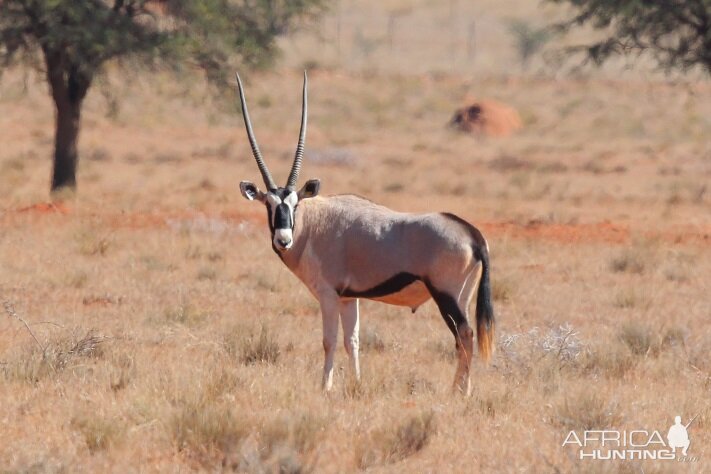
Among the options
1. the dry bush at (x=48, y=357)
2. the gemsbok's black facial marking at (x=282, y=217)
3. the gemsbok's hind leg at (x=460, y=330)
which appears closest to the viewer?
the gemsbok's black facial marking at (x=282, y=217)

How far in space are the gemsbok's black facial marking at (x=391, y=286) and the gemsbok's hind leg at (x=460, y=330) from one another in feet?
0.56

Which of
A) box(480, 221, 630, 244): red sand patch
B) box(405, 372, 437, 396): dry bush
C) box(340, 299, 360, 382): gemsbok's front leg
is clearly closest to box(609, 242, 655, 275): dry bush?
box(480, 221, 630, 244): red sand patch

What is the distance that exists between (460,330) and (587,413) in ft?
3.98

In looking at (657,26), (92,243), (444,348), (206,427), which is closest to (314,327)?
(444,348)

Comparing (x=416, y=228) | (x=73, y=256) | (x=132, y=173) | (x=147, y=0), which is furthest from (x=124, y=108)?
(x=416, y=228)

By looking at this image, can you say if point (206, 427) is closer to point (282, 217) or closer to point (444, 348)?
point (282, 217)

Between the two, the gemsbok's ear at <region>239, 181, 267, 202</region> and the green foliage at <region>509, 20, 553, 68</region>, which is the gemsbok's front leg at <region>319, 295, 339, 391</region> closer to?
the gemsbok's ear at <region>239, 181, 267, 202</region>

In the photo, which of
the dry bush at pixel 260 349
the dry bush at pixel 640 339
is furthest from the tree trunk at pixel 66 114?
the dry bush at pixel 640 339

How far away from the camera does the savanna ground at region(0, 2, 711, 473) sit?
707cm

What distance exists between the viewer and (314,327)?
1204 cm

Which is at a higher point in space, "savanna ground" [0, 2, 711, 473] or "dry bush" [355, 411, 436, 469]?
"dry bush" [355, 411, 436, 469]

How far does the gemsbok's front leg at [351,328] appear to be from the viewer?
29.9 feet

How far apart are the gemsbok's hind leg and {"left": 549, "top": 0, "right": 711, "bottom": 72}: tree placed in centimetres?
1805

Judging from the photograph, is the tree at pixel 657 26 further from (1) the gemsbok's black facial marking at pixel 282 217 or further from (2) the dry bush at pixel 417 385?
(1) the gemsbok's black facial marking at pixel 282 217
